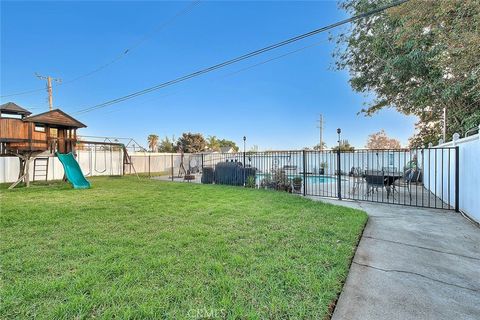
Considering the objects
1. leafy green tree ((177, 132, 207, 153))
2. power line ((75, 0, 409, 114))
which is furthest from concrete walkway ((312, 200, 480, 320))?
leafy green tree ((177, 132, 207, 153))

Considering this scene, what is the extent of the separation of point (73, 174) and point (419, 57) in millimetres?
13224

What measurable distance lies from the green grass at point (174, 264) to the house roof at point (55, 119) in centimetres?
724

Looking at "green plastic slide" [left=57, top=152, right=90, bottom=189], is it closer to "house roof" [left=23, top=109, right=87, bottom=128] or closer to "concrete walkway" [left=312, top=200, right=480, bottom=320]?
"house roof" [left=23, top=109, right=87, bottom=128]

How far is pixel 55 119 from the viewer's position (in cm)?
1072

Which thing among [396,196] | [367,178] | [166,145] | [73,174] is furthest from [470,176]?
[166,145]

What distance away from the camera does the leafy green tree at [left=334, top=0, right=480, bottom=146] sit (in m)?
4.77

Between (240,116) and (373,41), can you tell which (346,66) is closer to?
(373,41)

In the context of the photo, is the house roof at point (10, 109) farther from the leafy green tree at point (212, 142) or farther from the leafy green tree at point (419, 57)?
the leafy green tree at point (212, 142)

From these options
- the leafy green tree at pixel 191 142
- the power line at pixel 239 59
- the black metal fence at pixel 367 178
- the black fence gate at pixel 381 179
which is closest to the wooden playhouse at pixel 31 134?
the power line at pixel 239 59

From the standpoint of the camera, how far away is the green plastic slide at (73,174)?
9234 millimetres

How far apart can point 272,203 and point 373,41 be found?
6.68 meters

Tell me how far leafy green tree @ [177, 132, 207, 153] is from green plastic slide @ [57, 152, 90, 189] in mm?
23152

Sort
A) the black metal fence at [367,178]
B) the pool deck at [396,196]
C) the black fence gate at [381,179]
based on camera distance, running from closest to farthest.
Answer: the black fence gate at [381,179] < the pool deck at [396,196] < the black metal fence at [367,178]

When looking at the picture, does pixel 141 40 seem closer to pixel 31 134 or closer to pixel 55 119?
pixel 55 119
